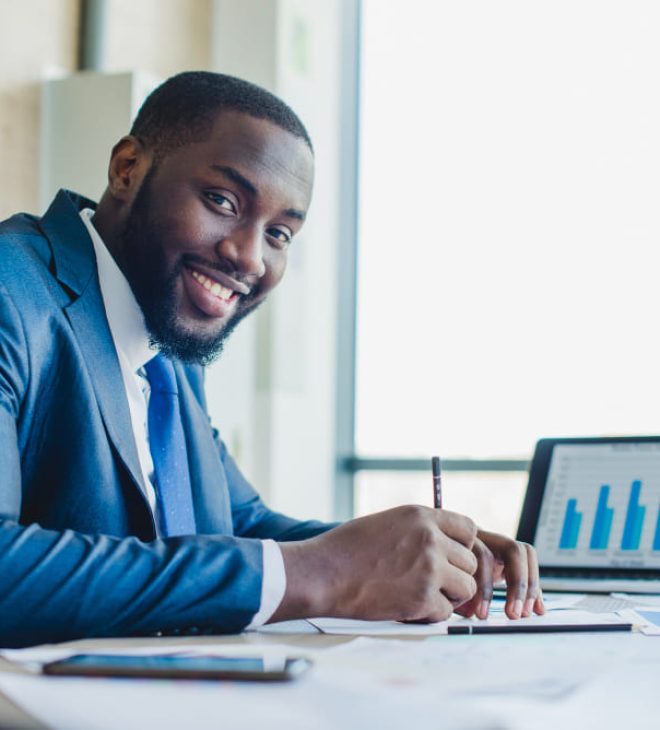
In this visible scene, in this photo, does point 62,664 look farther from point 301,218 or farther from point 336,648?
point 301,218

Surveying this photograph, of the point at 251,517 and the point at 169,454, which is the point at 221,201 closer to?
the point at 169,454

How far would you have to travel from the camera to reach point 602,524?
6.21 ft

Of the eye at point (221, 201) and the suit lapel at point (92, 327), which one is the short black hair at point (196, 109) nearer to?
the eye at point (221, 201)

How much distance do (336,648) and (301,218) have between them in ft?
3.21

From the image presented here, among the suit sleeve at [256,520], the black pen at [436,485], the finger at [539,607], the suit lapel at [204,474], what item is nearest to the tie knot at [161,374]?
the suit lapel at [204,474]

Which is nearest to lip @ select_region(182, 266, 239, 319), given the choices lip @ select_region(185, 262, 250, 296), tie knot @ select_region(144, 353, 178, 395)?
lip @ select_region(185, 262, 250, 296)

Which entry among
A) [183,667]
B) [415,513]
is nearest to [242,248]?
[415,513]

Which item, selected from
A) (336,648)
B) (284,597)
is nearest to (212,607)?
(284,597)

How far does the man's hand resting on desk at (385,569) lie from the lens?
1.11 meters

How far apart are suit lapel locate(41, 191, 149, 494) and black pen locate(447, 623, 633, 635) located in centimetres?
A: 51

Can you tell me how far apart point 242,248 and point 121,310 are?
0.22 metres

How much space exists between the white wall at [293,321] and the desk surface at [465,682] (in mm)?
2632

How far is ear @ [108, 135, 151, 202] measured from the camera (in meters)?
1.76

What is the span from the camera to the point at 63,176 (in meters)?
3.20
